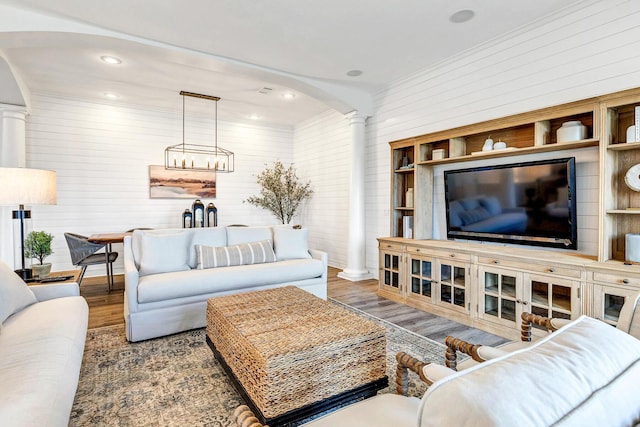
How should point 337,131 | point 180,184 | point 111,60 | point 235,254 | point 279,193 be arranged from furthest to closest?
1. point 279,193
2. point 180,184
3. point 337,131
4. point 111,60
5. point 235,254

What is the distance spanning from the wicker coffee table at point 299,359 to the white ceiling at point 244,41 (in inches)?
104

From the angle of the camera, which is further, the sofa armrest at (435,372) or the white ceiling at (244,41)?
the white ceiling at (244,41)

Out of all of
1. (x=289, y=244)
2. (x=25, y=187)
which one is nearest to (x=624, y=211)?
(x=289, y=244)

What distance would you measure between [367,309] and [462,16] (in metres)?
3.10

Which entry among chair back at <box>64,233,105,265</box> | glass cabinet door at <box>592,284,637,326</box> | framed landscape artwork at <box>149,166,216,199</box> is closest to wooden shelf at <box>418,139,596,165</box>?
glass cabinet door at <box>592,284,637,326</box>

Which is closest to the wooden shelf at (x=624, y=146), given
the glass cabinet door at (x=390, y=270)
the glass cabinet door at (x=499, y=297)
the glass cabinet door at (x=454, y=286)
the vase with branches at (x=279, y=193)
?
the glass cabinet door at (x=499, y=297)

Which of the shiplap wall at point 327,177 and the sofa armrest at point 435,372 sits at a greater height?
the shiplap wall at point 327,177

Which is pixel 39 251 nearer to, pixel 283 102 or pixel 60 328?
pixel 60 328

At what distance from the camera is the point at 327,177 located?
21.5 feet

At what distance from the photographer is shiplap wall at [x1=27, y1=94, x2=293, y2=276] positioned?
5.44 meters

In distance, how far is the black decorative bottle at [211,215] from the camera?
6121 millimetres

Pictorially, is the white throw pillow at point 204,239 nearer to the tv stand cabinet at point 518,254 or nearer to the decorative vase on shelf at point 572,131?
the tv stand cabinet at point 518,254

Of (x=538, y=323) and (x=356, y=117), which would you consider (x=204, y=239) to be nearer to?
(x=356, y=117)

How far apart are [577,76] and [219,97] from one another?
4773mm
